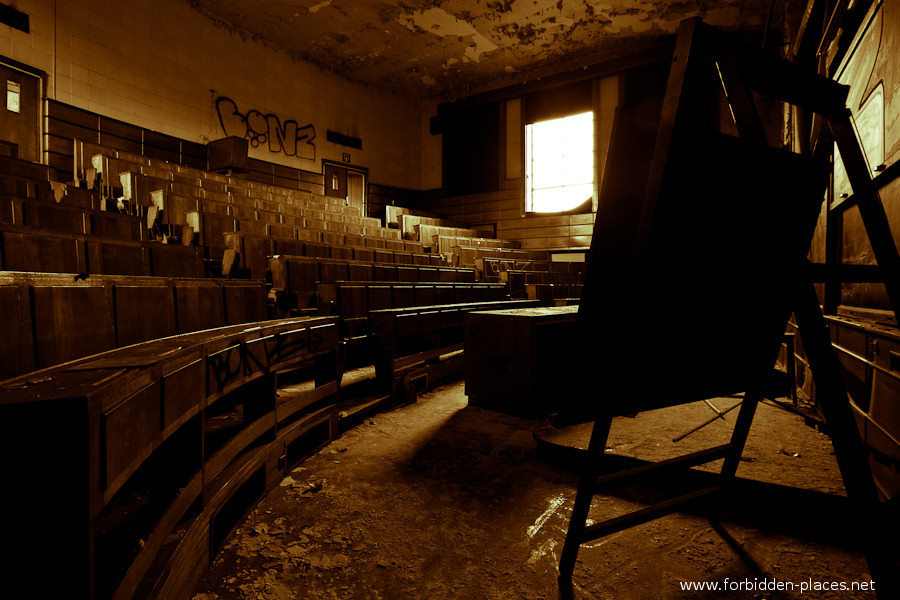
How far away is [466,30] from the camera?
22.1 feet

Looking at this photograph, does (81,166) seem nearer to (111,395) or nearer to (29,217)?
(29,217)

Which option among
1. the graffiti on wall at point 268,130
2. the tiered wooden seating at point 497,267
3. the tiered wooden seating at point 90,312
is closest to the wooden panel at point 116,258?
the tiered wooden seating at point 90,312

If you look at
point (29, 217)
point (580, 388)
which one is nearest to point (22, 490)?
point (580, 388)

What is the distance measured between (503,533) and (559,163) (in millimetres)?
7489

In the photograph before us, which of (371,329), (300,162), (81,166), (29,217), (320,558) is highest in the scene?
(300,162)

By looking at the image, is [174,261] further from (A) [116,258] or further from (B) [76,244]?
(B) [76,244]

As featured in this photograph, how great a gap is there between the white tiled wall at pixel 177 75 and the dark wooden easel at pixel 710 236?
243 inches

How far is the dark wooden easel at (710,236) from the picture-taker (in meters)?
0.73

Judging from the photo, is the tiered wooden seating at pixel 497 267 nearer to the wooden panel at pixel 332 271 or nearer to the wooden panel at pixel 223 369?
the wooden panel at pixel 332 271

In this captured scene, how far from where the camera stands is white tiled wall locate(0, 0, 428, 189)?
15.3ft

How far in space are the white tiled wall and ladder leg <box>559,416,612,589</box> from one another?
629cm

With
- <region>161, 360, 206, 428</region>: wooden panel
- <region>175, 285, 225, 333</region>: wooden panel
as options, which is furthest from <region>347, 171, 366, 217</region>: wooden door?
<region>161, 360, 206, 428</region>: wooden panel

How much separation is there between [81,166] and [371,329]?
4472 millimetres

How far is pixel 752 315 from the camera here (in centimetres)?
89
